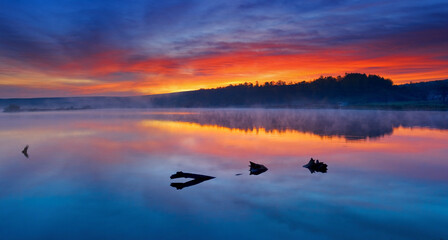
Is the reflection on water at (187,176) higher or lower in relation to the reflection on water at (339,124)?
higher

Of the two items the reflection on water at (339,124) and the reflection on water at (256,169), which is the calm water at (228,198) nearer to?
the reflection on water at (256,169)

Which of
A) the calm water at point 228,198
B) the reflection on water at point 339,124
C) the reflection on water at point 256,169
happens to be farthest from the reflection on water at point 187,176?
the reflection on water at point 339,124

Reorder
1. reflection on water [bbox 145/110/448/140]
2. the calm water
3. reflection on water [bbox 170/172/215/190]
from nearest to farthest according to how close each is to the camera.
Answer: the calm water → reflection on water [bbox 170/172/215/190] → reflection on water [bbox 145/110/448/140]

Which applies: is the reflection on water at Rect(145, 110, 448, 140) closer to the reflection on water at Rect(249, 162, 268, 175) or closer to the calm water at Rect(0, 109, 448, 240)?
the calm water at Rect(0, 109, 448, 240)

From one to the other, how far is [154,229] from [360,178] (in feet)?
34.4

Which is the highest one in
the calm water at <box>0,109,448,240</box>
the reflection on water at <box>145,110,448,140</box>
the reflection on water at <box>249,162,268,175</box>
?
the reflection on water at <box>249,162,268,175</box>

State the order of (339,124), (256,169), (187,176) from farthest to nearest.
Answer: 1. (339,124)
2. (256,169)
3. (187,176)

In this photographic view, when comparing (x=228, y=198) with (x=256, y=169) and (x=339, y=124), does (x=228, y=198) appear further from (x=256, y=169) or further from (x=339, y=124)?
(x=339, y=124)

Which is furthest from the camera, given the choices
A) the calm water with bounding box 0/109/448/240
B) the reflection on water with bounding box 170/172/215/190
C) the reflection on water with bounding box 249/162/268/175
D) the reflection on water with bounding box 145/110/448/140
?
the reflection on water with bounding box 145/110/448/140

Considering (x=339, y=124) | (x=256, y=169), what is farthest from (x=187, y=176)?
(x=339, y=124)

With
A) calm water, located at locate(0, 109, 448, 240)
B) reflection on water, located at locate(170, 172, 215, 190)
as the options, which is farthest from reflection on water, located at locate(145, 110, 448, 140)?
reflection on water, located at locate(170, 172, 215, 190)

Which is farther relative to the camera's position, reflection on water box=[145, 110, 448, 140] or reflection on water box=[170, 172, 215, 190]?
reflection on water box=[145, 110, 448, 140]

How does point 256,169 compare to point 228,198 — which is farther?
point 256,169

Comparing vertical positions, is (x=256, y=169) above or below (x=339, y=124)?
above
